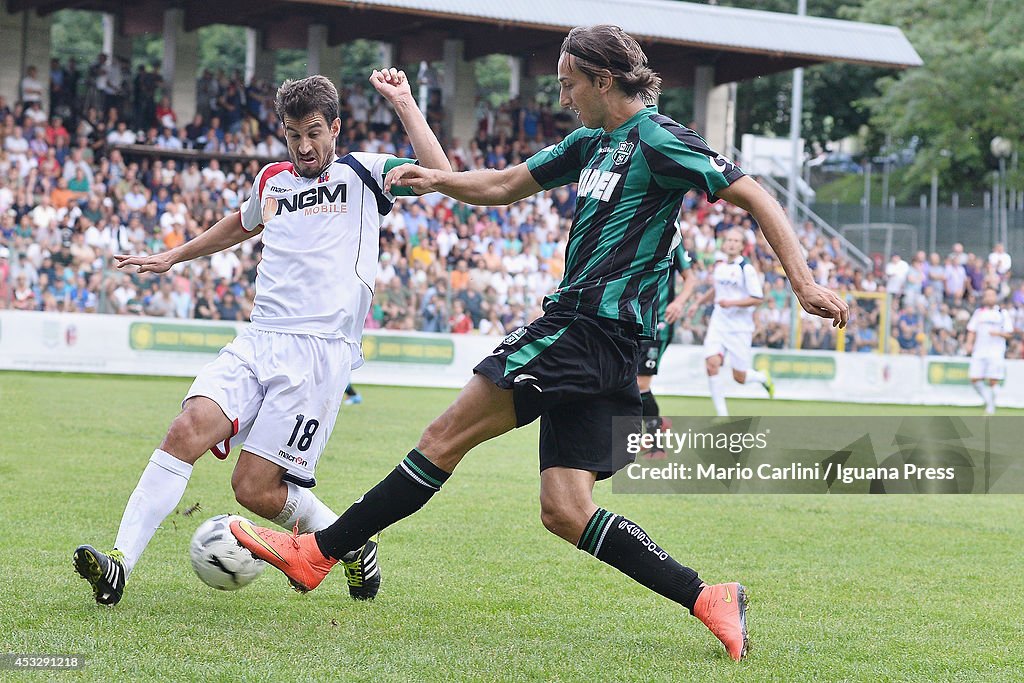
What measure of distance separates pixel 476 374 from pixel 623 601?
153 centimetres

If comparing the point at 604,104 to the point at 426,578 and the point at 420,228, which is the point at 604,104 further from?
the point at 420,228

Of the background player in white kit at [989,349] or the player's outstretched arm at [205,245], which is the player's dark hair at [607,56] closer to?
the player's outstretched arm at [205,245]

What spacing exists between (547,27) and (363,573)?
956 inches

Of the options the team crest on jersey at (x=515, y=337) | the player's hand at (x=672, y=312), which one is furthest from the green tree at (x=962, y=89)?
the team crest on jersey at (x=515, y=337)

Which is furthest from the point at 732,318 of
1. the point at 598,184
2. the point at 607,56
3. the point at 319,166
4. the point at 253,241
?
the point at 607,56

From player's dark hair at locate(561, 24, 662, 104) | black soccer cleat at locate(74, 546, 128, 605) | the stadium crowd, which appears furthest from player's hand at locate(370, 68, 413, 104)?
the stadium crowd

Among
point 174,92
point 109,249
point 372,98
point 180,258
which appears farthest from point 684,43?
point 180,258

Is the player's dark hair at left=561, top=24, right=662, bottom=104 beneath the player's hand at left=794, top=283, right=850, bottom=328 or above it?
above

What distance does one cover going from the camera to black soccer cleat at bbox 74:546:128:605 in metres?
4.75

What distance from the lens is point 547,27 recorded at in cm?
2820

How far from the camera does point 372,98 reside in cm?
2898

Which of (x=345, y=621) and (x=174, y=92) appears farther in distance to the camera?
(x=174, y=92)

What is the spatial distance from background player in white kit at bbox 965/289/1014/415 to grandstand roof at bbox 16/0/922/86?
457 inches

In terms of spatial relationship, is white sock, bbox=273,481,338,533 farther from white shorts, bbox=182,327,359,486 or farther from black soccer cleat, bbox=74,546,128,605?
black soccer cleat, bbox=74,546,128,605
